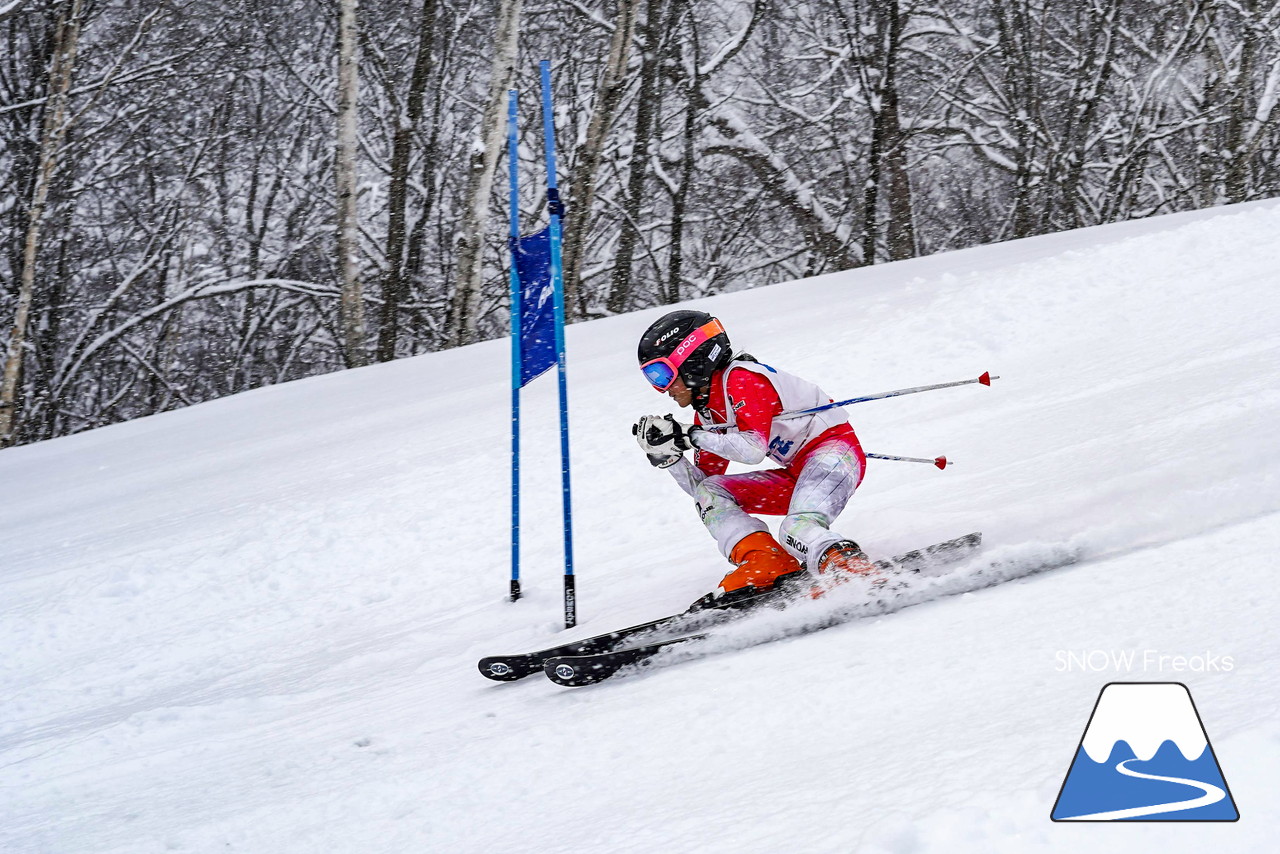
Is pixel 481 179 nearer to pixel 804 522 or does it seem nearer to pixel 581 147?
pixel 581 147

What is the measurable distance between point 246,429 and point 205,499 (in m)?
2.28

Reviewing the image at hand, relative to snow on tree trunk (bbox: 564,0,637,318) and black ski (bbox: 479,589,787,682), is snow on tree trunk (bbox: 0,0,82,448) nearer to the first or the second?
snow on tree trunk (bbox: 564,0,637,318)

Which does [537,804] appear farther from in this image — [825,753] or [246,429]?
[246,429]

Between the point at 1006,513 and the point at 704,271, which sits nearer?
the point at 1006,513

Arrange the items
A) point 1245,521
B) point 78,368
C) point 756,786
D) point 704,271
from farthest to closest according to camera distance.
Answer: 1. point 704,271
2. point 78,368
3. point 1245,521
4. point 756,786

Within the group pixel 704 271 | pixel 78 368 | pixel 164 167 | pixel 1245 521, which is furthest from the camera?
pixel 704 271

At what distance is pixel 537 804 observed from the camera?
116 inches

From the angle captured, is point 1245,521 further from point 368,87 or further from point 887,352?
point 368,87

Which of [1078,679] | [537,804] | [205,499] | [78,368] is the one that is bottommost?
[537,804]

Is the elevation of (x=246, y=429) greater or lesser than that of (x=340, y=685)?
greater

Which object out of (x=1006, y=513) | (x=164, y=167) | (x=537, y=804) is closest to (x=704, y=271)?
(x=164, y=167)

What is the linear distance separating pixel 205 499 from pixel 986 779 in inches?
247

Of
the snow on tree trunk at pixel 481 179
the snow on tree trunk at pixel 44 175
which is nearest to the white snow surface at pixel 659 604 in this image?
the snow on tree trunk at pixel 481 179

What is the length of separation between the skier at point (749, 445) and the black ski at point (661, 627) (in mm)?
89
